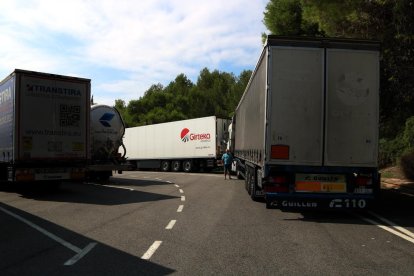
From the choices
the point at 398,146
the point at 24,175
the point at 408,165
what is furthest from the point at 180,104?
the point at 24,175

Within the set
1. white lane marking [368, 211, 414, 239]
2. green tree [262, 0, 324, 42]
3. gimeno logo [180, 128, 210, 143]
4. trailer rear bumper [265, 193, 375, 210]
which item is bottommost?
white lane marking [368, 211, 414, 239]

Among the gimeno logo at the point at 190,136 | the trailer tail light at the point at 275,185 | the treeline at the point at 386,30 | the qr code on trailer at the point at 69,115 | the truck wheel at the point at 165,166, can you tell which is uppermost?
the treeline at the point at 386,30

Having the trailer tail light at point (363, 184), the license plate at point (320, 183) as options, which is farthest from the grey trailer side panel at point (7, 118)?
the trailer tail light at point (363, 184)

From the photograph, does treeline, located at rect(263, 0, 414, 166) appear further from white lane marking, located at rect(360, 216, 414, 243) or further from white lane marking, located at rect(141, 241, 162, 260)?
white lane marking, located at rect(141, 241, 162, 260)

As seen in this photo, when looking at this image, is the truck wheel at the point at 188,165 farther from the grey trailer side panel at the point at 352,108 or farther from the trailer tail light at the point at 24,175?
the grey trailer side panel at the point at 352,108

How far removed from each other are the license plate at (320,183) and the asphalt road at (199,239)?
2.18 ft

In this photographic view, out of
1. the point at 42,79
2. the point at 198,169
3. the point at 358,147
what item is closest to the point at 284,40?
the point at 358,147

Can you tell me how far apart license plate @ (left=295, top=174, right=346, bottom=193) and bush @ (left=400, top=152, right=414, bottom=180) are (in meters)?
11.3

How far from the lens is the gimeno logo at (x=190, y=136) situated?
31.4 metres

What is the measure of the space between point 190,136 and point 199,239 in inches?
984

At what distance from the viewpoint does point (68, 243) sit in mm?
7684

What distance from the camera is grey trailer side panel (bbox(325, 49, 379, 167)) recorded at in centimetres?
1001

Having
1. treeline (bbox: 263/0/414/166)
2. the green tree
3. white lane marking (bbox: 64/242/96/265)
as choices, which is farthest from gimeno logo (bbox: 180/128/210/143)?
white lane marking (bbox: 64/242/96/265)

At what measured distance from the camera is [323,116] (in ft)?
33.0
